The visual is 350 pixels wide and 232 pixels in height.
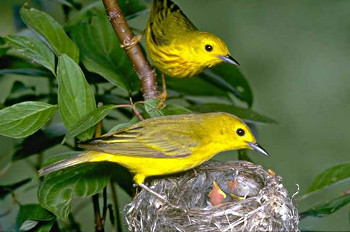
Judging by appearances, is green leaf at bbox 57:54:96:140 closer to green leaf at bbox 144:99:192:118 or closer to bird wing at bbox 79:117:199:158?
bird wing at bbox 79:117:199:158

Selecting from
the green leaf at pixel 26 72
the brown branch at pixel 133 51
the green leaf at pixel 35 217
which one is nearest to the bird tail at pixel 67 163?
the green leaf at pixel 35 217

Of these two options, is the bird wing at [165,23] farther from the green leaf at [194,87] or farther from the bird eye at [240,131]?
the bird eye at [240,131]

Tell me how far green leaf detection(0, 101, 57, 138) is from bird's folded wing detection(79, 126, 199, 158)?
0.75 feet

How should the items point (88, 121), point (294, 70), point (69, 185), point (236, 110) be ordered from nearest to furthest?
1. point (88, 121)
2. point (69, 185)
3. point (236, 110)
4. point (294, 70)

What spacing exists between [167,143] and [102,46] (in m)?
0.58

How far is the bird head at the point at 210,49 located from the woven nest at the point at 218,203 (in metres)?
0.51

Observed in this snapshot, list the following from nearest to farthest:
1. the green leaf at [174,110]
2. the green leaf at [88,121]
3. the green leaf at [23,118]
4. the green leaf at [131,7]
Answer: the green leaf at [88,121] → the green leaf at [23,118] → the green leaf at [174,110] → the green leaf at [131,7]

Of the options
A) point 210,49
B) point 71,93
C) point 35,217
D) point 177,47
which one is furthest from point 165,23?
point 35,217

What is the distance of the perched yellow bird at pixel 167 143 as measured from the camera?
10.1ft

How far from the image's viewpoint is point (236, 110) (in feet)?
11.6

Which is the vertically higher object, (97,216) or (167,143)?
(167,143)

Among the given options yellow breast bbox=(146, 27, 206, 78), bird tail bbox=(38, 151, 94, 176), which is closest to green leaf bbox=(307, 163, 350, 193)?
yellow breast bbox=(146, 27, 206, 78)

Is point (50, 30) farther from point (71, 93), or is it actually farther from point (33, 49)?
point (71, 93)

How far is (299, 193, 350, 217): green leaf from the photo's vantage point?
315cm
